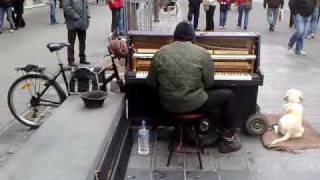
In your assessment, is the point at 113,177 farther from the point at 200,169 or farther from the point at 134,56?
the point at 134,56

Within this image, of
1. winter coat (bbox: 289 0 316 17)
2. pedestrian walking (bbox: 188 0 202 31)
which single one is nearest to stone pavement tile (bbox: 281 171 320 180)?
winter coat (bbox: 289 0 316 17)

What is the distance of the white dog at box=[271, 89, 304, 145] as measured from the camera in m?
5.35

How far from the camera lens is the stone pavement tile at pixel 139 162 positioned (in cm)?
489

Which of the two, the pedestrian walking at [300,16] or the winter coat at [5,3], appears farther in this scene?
the winter coat at [5,3]

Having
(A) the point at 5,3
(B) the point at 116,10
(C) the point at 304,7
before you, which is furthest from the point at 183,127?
(A) the point at 5,3

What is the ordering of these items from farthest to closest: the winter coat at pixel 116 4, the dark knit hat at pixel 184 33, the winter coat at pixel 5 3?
the winter coat at pixel 5 3 → the winter coat at pixel 116 4 → the dark knit hat at pixel 184 33

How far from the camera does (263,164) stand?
4.93 meters

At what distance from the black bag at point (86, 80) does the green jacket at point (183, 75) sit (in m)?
0.86

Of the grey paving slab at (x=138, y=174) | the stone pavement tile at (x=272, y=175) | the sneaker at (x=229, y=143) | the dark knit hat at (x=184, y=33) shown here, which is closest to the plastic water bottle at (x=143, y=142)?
the grey paving slab at (x=138, y=174)

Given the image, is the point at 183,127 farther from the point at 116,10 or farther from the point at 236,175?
the point at 116,10

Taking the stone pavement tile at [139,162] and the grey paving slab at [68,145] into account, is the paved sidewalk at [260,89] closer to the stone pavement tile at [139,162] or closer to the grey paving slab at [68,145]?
the stone pavement tile at [139,162]

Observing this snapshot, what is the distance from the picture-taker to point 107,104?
466 centimetres

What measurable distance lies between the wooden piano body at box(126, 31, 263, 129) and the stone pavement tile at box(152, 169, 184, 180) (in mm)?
997

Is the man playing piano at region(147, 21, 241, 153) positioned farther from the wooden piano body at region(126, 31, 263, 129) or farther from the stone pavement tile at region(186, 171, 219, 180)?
the stone pavement tile at region(186, 171, 219, 180)
